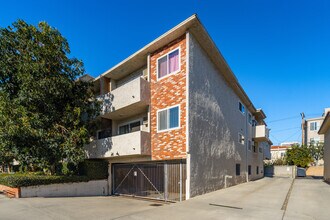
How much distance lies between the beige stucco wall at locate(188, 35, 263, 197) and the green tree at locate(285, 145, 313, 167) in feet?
70.5

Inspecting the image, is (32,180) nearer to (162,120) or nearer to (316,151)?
(162,120)

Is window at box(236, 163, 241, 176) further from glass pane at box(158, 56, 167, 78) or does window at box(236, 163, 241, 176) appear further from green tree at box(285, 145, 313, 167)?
green tree at box(285, 145, 313, 167)

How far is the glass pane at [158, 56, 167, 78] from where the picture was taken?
12.2 meters

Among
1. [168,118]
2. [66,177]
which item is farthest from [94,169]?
[168,118]

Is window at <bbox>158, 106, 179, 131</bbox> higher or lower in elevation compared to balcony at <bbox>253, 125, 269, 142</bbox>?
higher

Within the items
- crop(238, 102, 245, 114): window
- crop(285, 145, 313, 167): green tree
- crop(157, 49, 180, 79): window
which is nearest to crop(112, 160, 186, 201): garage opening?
crop(157, 49, 180, 79): window

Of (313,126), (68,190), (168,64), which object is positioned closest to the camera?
(168,64)

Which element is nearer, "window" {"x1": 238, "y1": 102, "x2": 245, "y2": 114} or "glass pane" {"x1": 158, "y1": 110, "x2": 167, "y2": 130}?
"glass pane" {"x1": 158, "y1": 110, "x2": 167, "y2": 130}

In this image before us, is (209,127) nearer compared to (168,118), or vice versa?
(168,118)

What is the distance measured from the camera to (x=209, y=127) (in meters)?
13.0

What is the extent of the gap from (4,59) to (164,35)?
861 cm

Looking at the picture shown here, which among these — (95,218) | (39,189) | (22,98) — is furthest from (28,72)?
(95,218)

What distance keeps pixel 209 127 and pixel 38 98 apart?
950cm

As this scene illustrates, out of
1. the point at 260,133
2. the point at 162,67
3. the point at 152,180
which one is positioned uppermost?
the point at 162,67
